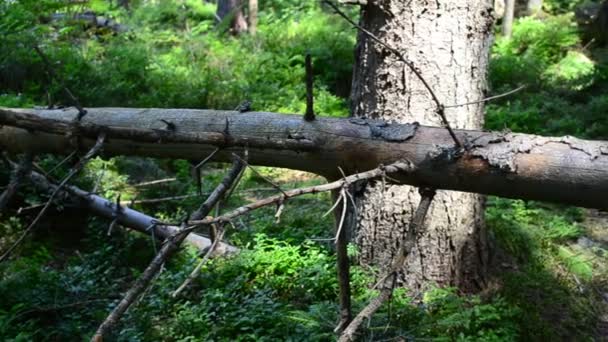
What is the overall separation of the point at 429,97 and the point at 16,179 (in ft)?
9.47

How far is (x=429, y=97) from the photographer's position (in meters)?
4.52

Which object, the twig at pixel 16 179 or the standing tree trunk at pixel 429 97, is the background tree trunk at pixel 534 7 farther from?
the twig at pixel 16 179

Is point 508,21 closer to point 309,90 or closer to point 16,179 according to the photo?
point 309,90

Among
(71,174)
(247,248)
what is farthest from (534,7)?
(71,174)

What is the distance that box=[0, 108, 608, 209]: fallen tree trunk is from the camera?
2699 millimetres

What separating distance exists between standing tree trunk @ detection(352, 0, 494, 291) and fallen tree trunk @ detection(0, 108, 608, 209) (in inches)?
62.5

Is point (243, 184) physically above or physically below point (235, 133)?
below

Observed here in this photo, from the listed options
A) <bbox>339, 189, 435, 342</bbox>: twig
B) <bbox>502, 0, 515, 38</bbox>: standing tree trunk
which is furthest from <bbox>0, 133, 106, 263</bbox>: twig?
<bbox>502, 0, 515, 38</bbox>: standing tree trunk

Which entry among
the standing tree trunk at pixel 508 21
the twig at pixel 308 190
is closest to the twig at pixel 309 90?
the twig at pixel 308 190

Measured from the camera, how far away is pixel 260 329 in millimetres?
4246

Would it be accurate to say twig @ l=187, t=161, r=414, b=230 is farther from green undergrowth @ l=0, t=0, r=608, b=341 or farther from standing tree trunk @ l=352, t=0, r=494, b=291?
standing tree trunk @ l=352, t=0, r=494, b=291

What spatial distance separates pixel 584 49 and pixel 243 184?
30.2 ft

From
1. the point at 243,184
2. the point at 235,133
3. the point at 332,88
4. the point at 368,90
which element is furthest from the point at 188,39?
the point at 235,133

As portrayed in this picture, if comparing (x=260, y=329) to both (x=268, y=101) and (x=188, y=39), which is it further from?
(x=188, y=39)
